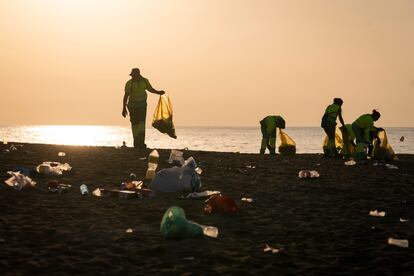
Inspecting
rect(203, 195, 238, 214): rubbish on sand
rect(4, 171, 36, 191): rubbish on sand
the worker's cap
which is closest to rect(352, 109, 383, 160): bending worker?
the worker's cap

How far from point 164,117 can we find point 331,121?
15.1 ft

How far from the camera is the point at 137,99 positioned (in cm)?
1241

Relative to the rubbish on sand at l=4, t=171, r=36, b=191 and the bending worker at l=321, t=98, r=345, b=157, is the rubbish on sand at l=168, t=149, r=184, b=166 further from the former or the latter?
the bending worker at l=321, t=98, r=345, b=157

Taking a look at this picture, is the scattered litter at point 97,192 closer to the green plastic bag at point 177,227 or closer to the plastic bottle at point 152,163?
the plastic bottle at point 152,163

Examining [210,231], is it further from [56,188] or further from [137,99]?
[137,99]

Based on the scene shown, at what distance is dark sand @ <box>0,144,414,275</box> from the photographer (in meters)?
3.69

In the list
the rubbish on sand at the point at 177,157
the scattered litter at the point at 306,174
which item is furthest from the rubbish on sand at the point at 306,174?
the rubbish on sand at the point at 177,157

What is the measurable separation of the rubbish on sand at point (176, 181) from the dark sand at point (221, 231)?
5.6 inches

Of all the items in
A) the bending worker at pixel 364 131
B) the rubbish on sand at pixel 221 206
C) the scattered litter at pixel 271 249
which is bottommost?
the scattered litter at pixel 271 249

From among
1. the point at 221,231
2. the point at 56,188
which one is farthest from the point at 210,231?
the point at 56,188

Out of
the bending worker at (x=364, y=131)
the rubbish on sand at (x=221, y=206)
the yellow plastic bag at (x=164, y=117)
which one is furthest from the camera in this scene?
the bending worker at (x=364, y=131)

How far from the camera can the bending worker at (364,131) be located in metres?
13.7

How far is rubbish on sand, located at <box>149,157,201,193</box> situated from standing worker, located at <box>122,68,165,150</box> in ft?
19.6

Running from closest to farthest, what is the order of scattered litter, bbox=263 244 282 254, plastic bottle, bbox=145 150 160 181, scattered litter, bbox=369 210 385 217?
scattered litter, bbox=263 244 282 254 < scattered litter, bbox=369 210 385 217 < plastic bottle, bbox=145 150 160 181
